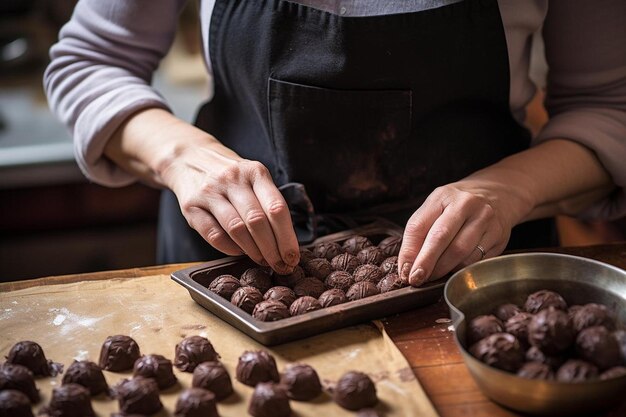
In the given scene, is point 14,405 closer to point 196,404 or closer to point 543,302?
point 196,404

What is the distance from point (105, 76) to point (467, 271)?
3.84 feet

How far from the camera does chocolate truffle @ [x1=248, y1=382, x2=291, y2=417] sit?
139cm

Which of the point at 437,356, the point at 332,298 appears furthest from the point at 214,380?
the point at 437,356

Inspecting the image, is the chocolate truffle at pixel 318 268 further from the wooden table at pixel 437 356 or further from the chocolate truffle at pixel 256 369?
the chocolate truffle at pixel 256 369

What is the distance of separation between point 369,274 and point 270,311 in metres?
0.26

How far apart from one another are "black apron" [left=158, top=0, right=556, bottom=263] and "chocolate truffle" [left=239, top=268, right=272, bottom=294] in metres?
0.25

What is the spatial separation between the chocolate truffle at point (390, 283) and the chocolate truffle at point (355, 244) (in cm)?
19

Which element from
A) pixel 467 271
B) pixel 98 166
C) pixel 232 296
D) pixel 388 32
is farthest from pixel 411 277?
pixel 98 166

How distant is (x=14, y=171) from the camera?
3.07 meters

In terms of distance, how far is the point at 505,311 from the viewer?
1.57 meters

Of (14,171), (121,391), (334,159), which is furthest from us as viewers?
(14,171)

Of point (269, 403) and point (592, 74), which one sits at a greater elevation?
point (592, 74)

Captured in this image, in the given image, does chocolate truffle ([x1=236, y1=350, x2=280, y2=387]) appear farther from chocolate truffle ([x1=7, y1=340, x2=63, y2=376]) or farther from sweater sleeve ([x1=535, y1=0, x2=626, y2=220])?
sweater sleeve ([x1=535, y1=0, x2=626, y2=220])

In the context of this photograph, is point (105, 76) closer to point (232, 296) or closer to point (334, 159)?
point (334, 159)
